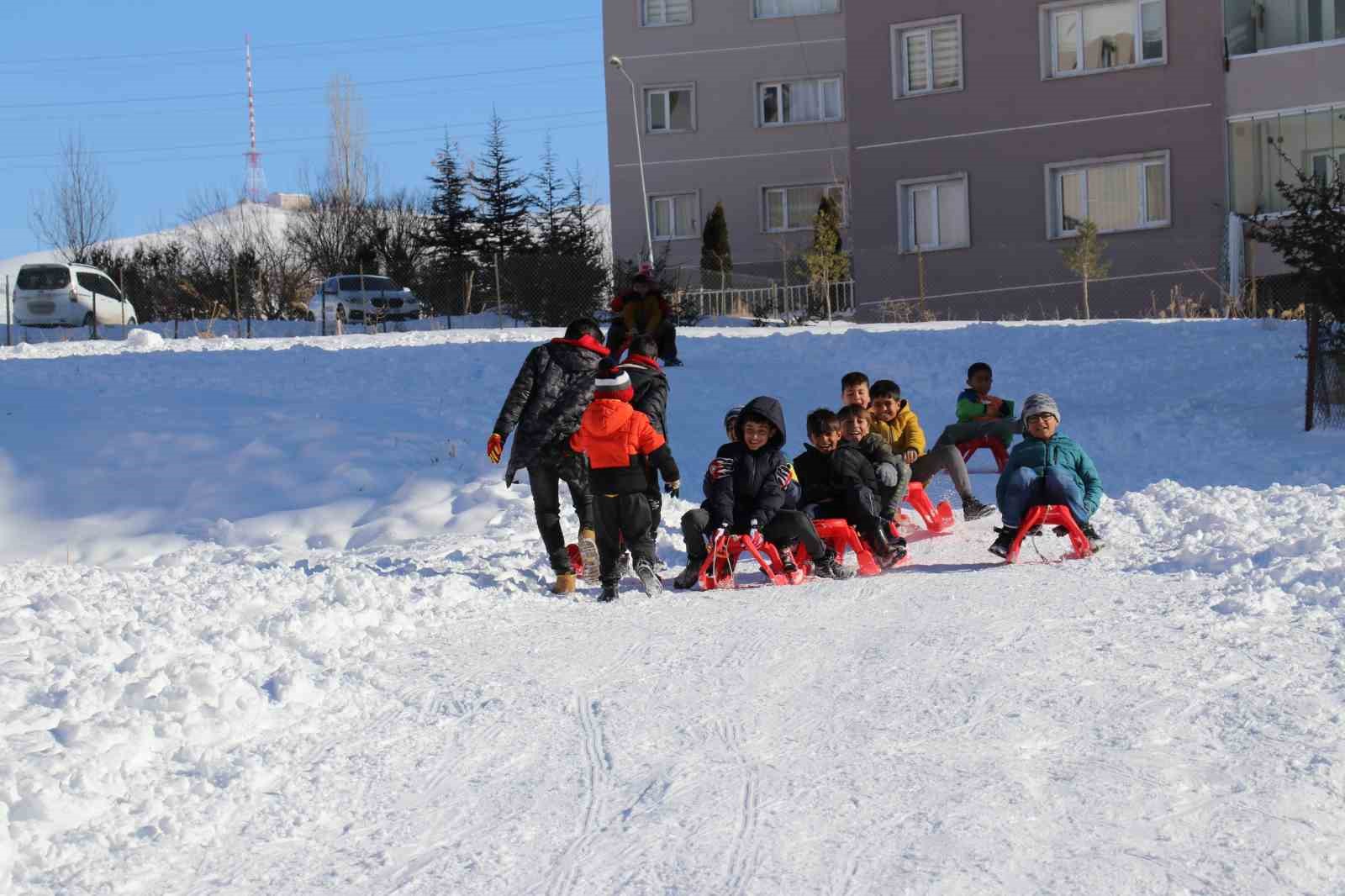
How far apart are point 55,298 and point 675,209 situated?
16426 mm

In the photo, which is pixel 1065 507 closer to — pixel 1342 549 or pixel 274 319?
pixel 1342 549

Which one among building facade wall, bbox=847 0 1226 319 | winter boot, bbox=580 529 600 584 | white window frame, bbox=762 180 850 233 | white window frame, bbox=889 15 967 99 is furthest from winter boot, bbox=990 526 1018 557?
white window frame, bbox=762 180 850 233

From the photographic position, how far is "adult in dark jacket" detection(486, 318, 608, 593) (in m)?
9.63

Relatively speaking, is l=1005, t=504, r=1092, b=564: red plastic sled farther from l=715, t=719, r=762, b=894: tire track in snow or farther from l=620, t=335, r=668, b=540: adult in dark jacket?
l=715, t=719, r=762, b=894: tire track in snow

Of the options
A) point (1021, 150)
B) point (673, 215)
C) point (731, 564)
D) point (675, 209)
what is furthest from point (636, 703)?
point (675, 209)

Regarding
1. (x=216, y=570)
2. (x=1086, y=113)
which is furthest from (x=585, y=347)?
(x=1086, y=113)

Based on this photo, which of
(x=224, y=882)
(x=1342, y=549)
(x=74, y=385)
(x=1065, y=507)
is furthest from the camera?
(x=74, y=385)

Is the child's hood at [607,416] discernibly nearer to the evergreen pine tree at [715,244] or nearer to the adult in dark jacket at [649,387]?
the adult in dark jacket at [649,387]

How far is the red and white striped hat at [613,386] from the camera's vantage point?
30.5 ft

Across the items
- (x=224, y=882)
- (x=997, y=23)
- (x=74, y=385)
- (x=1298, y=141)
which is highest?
(x=997, y=23)

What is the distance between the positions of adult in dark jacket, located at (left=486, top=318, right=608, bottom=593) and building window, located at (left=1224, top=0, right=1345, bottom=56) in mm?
22355

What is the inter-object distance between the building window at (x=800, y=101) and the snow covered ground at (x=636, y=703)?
30590mm

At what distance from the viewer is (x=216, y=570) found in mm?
10617

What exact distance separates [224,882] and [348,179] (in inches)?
2217
